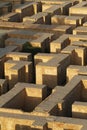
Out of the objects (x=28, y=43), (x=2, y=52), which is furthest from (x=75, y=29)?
(x=2, y=52)

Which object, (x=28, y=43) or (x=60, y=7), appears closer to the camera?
(x=28, y=43)

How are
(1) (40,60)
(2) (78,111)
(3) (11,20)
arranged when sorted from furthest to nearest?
(3) (11,20) < (1) (40,60) < (2) (78,111)

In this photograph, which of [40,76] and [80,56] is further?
[80,56]

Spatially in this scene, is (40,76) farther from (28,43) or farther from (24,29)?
(24,29)

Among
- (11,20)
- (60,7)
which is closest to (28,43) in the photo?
(11,20)

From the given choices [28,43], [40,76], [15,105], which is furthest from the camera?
[28,43]

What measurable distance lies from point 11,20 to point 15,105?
1050 centimetres

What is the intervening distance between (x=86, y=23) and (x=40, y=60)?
502cm

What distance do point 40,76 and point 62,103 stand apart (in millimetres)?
2897

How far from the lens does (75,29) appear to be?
2109cm

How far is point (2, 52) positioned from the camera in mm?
18312

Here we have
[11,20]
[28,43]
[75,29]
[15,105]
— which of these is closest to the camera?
[15,105]

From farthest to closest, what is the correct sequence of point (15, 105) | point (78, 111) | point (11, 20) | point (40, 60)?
point (11, 20), point (40, 60), point (15, 105), point (78, 111)

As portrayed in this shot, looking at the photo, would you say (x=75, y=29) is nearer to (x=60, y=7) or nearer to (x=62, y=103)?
(x=60, y=7)
